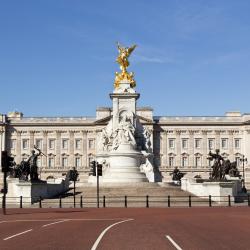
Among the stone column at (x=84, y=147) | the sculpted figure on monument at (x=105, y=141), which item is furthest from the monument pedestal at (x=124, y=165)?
the stone column at (x=84, y=147)

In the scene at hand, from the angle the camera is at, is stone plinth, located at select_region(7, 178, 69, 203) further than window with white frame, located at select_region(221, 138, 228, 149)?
No

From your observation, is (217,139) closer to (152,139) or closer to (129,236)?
(152,139)

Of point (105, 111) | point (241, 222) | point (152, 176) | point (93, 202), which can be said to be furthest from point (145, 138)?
point (105, 111)

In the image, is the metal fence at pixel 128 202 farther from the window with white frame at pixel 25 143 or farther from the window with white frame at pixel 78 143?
the window with white frame at pixel 25 143

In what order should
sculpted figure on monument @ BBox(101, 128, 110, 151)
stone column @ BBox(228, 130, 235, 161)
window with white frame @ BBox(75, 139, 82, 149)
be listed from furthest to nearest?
Answer: window with white frame @ BBox(75, 139, 82, 149) → stone column @ BBox(228, 130, 235, 161) → sculpted figure on monument @ BBox(101, 128, 110, 151)

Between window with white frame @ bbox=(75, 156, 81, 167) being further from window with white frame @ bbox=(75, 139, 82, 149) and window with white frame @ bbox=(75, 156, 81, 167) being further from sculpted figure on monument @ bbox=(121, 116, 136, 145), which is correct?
sculpted figure on monument @ bbox=(121, 116, 136, 145)

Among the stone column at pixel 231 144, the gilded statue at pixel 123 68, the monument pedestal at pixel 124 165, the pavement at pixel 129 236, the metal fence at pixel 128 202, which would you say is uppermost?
the gilded statue at pixel 123 68

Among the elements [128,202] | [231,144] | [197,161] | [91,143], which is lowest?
[128,202]

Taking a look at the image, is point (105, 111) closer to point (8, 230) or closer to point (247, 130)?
point (247, 130)

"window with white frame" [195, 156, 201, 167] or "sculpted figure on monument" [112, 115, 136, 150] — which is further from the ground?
"sculpted figure on monument" [112, 115, 136, 150]

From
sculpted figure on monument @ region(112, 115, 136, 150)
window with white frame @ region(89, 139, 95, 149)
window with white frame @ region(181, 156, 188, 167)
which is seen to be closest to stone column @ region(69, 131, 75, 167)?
window with white frame @ region(89, 139, 95, 149)

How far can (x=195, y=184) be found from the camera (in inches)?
2183

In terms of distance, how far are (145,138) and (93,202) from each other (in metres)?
29.8

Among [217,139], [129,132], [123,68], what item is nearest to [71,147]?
[217,139]
